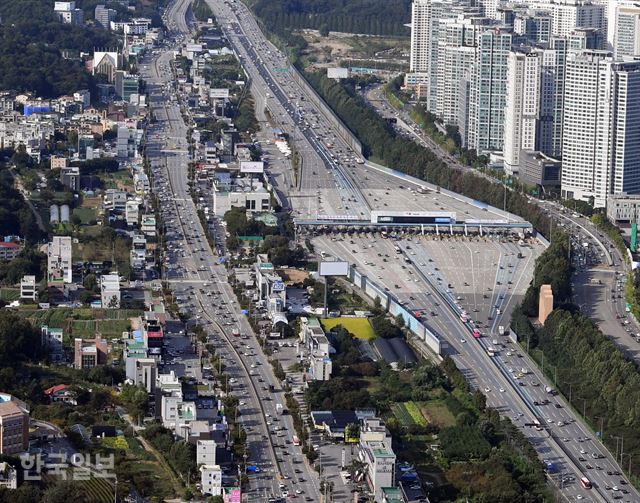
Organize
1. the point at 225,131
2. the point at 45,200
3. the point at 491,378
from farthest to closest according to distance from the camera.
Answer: the point at 225,131 < the point at 45,200 < the point at 491,378

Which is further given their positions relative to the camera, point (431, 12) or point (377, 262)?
point (431, 12)

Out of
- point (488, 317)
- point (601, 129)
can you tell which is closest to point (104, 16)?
point (601, 129)

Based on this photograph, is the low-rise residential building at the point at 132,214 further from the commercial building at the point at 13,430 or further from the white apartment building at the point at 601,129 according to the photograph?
the commercial building at the point at 13,430

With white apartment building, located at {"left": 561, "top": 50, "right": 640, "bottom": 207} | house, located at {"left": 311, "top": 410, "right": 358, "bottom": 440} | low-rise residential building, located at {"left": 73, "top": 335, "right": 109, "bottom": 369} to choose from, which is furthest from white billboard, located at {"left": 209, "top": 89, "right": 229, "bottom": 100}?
house, located at {"left": 311, "top": 410, "right": 358, "bottom": 440}

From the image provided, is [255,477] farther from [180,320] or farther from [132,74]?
[132,74]

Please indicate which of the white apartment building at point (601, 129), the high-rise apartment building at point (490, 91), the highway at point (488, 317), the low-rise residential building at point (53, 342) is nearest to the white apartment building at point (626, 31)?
the high-rise apartment building at point (490, 91)

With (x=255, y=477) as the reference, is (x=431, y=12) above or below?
above

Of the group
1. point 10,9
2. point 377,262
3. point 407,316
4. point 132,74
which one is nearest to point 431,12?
point 132,74
